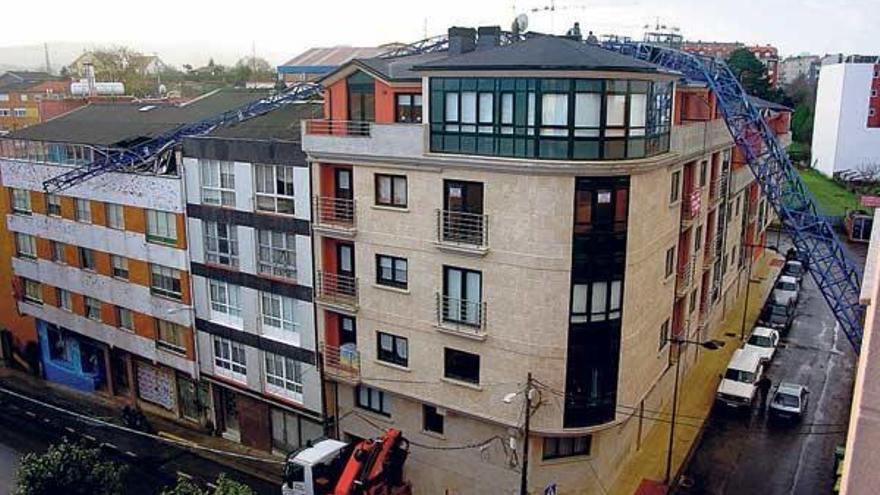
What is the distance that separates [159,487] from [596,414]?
67.0ft

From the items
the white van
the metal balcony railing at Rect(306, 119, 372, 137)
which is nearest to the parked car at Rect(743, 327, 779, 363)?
the white van

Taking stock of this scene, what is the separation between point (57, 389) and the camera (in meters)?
45.4

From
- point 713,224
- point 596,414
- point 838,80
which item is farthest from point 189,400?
point 838,80

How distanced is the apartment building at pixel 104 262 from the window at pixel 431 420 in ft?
44.8

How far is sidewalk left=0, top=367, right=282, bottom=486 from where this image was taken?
1400 inches

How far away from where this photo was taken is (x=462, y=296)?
28.2 m

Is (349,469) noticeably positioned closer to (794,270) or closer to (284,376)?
(284,376)

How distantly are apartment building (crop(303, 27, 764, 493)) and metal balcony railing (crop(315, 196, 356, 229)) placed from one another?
92mm

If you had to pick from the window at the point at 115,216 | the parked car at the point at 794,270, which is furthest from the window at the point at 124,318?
the parked car at the point at 794,270

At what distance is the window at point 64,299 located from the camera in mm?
43531

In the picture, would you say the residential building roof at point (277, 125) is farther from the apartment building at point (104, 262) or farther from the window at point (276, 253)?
the window at point (276, 253)

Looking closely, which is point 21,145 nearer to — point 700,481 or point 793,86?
point 700,481

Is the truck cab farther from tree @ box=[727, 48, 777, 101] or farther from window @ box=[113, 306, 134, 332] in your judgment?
tree @ box=[727, 48, 777, 101]

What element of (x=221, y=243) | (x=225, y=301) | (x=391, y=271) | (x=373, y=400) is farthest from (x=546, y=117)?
(x=225, y=301)
